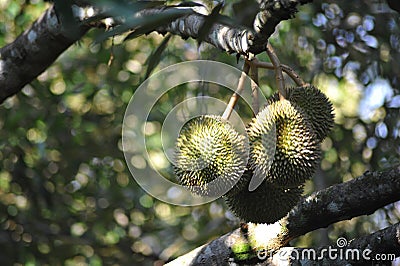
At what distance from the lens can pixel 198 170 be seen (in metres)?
1.28

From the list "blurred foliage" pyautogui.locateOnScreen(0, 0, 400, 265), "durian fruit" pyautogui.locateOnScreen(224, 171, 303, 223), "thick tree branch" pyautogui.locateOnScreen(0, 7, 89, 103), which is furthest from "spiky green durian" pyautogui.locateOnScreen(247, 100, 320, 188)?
"blurred foliage" pyautogui.locateOnScreen(0, 0, 400, 265)

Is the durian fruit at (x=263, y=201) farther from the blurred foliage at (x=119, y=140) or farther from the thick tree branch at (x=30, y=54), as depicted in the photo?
the blurred foliage at (x=119, y=140)

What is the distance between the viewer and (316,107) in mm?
1306

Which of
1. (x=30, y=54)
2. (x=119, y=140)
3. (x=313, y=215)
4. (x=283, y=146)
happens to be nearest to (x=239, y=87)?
(x=283, y=146)

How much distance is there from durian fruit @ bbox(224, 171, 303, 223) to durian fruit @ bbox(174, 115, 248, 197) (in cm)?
3

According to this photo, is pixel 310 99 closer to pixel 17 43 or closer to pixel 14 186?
pixel 17 43

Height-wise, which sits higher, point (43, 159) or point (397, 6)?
point (397, 6)

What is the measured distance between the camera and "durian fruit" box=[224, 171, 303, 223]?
1.26m

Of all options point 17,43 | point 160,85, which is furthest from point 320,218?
point 160,85

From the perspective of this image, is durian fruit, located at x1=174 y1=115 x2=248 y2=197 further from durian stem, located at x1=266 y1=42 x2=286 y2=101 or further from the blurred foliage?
the blurred foliage

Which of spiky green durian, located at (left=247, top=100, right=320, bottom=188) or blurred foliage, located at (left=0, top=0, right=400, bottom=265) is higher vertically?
spiky green durian, located at (left=247, top=100, right=320, bottom=188)

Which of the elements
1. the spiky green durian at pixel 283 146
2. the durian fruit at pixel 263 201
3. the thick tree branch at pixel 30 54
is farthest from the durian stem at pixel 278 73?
the thick tree branch at pixel 30 54

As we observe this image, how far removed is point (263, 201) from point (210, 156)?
0.13m

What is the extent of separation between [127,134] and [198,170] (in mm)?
1501
